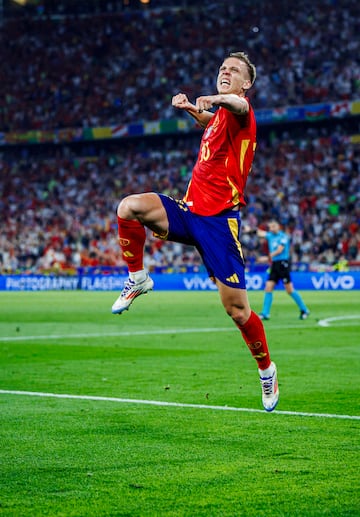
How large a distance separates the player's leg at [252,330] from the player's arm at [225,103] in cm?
153

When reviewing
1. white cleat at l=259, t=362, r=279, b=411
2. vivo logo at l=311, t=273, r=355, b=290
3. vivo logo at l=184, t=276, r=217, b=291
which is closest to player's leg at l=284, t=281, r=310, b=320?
white cleat at l=259, t=362, r=279, b=411

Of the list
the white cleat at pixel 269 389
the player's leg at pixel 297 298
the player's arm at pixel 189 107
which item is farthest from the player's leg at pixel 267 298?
the player's arm at pixel 189 107

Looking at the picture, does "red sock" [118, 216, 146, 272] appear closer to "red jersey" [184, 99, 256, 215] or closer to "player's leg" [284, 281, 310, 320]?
"red jersey" [184, 99, 256, 215]

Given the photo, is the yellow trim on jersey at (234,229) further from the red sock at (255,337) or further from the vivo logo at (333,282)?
the vivo logo at (333,282)

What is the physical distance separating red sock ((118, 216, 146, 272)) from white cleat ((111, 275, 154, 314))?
0.14 meters

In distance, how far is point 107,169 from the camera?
55.7 meters

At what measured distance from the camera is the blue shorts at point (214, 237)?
25.2 ft

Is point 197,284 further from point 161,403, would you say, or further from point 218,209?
point 218,209

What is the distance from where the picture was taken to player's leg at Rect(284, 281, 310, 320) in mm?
22203

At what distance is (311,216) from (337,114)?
690cm

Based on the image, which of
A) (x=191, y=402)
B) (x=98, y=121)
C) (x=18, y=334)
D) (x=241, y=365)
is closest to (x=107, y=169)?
(x=98, y=121)

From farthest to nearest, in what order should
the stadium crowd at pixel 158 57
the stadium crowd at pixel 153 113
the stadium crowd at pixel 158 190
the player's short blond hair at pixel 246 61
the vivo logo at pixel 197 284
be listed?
the stadium crowd at pixel 158 57
the stadium crowd at pixel 153 113
the stadium crowd at pixel 158 190
the vivo logo at pixel 197 284
the player's short blond hair at pixel 246 61

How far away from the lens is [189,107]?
23.7 ft

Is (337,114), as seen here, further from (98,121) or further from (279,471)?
(279,471)
